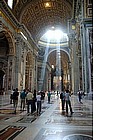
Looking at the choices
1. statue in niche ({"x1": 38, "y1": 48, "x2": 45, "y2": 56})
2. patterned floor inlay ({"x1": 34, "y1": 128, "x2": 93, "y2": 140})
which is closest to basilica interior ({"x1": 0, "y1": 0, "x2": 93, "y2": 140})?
patterned floor inlay ({"x1": 34, "y1": 128, "x2": 93, "y2": 140})

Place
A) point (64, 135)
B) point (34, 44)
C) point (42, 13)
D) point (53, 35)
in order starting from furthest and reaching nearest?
point (53, 35) < point (34, 44) < point (42, 13) < point (64, 135)

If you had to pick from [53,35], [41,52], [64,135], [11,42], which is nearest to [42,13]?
[11,42]

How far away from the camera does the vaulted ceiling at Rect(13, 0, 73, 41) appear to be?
18.0m

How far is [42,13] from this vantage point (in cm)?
2133

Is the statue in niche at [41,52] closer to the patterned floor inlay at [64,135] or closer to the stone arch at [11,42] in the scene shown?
the stone arch at [11,42]

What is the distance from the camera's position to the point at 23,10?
1795 cm

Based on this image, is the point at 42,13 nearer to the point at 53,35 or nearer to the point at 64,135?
the point at 53,35

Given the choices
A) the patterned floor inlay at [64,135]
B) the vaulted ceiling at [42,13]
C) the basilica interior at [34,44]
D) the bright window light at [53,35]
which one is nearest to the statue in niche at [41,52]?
the bright window light at [53,35]

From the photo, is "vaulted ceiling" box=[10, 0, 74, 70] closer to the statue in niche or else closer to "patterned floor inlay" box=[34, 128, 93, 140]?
the statue in niche

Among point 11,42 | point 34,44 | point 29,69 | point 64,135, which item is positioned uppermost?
point 34,44

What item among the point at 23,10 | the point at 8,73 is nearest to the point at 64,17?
the point at 23,10

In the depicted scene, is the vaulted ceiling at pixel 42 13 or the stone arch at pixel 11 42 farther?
the vaulted ceiling at pixel 42 13

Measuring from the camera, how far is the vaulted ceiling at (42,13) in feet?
58.9
